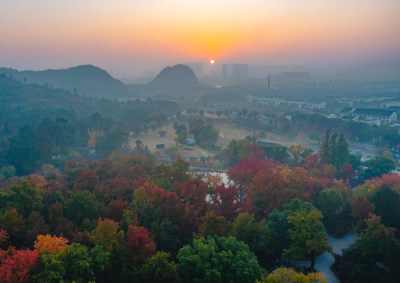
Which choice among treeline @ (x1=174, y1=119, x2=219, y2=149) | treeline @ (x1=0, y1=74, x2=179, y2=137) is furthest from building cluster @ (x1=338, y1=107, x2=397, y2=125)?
treeline @ (x1=0, y1=74, x2=179, y2=137)

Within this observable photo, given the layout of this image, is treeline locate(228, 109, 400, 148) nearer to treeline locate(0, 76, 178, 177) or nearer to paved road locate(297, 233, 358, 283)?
treeline locate(0, 76, 178, 177)

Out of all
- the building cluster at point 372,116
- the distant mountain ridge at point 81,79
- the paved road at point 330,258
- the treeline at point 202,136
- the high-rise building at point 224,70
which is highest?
the high-rise building at point 224,70

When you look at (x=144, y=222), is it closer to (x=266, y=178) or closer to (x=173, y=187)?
(x=173, y=187)

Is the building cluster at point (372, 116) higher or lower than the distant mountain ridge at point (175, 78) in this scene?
lower

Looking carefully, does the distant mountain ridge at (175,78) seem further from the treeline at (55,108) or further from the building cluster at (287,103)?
the treeline at (55,108)

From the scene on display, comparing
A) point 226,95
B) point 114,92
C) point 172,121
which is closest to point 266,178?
point 172,121

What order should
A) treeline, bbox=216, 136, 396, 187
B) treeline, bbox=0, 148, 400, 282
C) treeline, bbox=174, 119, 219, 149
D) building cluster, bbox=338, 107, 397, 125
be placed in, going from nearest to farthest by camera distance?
treeline, bbox=0, 148, 400, 282
treeline, bbox=216, 136, 396, 187
treeline, bbox=174, 119, 219, 149
building cluster, bbox=338, 107, 397, 125

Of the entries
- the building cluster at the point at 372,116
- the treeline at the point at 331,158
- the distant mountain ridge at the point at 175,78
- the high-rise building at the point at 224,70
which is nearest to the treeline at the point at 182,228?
the treeline at the point at 331,158
